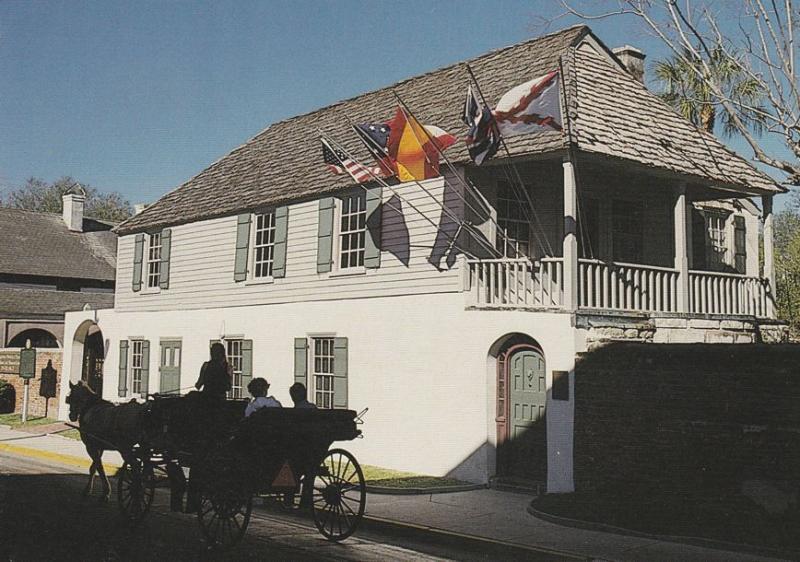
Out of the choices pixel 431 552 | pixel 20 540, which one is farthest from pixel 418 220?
pixel 20 540

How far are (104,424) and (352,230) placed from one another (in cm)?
793

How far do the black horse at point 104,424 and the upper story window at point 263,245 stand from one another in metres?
8.21

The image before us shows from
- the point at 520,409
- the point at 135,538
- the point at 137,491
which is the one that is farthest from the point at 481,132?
the point at 135,538

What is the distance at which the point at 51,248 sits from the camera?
127ft

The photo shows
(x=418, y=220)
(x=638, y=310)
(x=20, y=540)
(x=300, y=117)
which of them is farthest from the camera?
(x=300, y=117)

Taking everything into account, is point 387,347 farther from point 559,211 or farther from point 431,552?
point 431,552

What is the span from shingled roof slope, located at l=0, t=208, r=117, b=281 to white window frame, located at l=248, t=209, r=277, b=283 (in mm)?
18839

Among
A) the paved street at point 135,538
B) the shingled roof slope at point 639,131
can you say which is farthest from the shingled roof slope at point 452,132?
the paved street at point 135,538

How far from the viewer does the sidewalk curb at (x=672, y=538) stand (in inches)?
368

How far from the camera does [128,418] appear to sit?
37.6 feet

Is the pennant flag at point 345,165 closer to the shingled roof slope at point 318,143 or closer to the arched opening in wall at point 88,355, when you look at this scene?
the shingled roof slope at point 318,143

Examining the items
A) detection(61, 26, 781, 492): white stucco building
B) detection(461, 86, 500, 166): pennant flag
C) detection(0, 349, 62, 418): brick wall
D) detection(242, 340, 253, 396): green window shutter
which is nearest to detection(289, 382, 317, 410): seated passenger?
detection(61, 26, 781, 492): white stucco building

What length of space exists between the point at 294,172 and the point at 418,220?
5593 mm

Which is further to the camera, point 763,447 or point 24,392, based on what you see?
point 24,392
